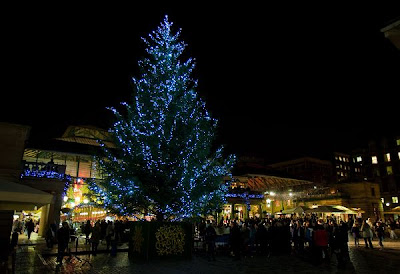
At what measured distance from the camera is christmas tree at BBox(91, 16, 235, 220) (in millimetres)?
15695

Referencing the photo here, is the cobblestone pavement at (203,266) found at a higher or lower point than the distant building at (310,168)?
lower

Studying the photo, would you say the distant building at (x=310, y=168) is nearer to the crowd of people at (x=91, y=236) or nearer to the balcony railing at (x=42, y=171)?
the crowd of people at (x=91, y=236)

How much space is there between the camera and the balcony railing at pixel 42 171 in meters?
20.8

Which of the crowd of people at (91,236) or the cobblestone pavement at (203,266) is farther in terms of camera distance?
the crowd of people at (91,236)

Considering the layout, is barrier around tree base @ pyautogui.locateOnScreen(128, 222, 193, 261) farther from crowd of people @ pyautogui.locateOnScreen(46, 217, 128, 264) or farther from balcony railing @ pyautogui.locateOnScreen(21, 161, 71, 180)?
balcony railing @ pyautogui.locateOnScreen(21, 161, 71, 180)

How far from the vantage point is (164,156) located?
15.6m

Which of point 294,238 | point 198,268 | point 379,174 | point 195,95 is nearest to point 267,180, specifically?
point 294,238

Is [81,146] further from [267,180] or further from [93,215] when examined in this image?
[267,180]

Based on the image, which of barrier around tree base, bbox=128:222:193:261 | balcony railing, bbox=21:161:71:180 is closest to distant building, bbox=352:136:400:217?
barrier around tree base, bbox=128:222:193:261

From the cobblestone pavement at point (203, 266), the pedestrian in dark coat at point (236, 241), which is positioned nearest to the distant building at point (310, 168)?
the cobblestone pavement at point (203, 266)

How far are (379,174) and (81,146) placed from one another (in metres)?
73.3

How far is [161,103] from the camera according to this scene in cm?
1670

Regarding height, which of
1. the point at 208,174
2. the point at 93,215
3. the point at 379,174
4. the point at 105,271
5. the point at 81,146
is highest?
the point at 379,174

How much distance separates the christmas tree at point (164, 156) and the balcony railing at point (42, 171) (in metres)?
6.19
